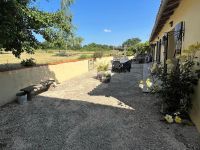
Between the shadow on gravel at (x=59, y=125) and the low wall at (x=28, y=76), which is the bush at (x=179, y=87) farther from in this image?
the low wall at (x=28, y=76)

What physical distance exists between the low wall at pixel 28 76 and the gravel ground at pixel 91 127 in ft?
1.76

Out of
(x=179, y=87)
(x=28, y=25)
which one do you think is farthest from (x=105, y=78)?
(x=179, y=87)

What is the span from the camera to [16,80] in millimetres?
8219

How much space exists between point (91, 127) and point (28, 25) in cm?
368

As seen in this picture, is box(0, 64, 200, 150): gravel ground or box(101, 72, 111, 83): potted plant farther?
box(101, 72, 111, 83): potted plant

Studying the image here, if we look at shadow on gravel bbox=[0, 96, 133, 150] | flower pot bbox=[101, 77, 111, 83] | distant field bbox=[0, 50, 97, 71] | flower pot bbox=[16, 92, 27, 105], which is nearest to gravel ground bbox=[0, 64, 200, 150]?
shadow on gravel bbox=[0, 96, 133, 150]

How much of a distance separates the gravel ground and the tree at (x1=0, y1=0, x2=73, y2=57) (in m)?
1.94

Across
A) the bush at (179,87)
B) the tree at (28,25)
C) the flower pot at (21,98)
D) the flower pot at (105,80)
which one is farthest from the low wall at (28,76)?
the bush at (179,87)

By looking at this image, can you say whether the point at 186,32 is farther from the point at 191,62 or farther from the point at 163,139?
the point at 163,139

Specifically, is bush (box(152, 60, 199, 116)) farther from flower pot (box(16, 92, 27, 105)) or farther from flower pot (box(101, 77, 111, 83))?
flower pot (box(101, 77, 111, 83))

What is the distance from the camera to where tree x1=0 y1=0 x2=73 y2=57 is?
5635 mm

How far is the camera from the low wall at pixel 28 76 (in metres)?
7.52

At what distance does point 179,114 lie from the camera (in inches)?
223

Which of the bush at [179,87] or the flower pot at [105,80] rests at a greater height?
the bush at [179,87]
